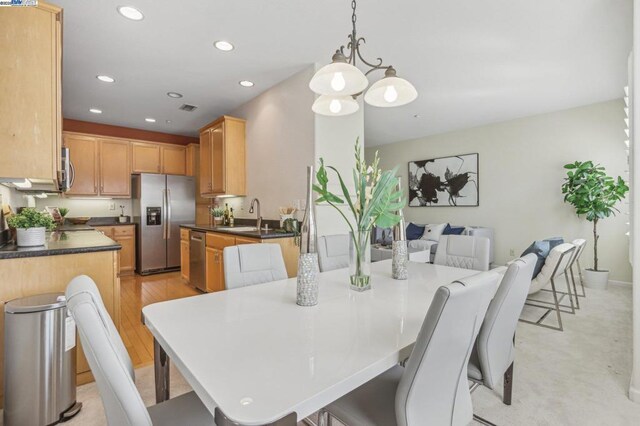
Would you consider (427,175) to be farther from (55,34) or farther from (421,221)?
(55,34)

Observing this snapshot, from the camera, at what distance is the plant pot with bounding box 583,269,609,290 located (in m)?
4.28

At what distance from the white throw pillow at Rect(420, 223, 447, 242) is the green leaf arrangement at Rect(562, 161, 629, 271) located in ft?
6.56

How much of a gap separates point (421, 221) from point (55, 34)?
6.33 metres

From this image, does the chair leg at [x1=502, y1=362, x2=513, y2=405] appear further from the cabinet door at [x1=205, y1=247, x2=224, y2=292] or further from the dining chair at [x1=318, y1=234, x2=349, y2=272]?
the cabinet door at [x1=205, y1=247, x2=224, y2=292]

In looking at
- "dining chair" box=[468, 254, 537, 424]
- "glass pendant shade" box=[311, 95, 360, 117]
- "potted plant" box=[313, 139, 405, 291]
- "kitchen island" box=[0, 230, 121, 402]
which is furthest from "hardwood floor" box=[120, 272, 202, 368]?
"dining chair" box=[468, 254, 537, 424]

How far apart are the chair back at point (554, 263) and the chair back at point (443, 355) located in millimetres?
2455

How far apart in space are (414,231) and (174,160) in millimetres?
5044

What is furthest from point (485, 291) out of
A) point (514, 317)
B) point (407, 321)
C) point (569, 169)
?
point (569, 169)

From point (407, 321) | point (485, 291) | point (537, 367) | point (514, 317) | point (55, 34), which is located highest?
point (55, 34)

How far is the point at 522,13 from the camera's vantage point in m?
2.48

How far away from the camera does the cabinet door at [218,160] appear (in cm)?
452

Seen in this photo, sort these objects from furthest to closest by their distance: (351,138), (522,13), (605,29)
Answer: (351,138) → (605,29) → (522,13)

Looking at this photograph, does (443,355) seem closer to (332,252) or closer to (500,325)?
(500,325)

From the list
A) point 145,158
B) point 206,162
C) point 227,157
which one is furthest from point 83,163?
point 227,157
